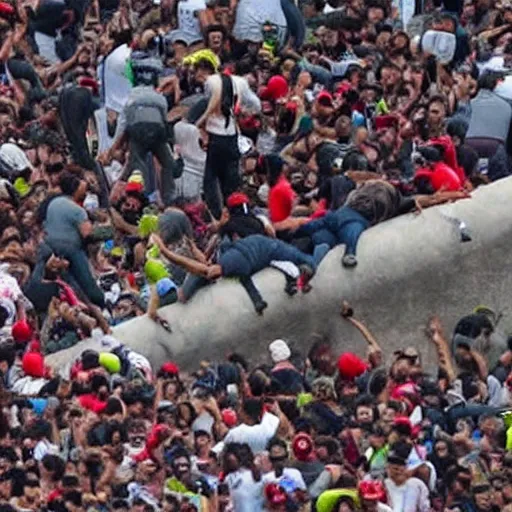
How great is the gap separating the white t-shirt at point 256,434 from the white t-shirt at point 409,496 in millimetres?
1157

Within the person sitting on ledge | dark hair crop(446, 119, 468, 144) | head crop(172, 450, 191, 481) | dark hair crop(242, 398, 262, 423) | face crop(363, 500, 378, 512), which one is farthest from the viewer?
dark hair crop(446, 119, 468, 144)

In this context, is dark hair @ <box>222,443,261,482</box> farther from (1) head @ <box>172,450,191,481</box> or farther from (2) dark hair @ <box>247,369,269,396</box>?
(2) dark hair @ <box>247,369,269,396</box>

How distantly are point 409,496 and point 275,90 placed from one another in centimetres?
827

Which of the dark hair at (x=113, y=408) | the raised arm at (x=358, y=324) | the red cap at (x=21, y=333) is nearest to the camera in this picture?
the dark hair at (x=113, y=408)

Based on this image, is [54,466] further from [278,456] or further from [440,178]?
[440,178]

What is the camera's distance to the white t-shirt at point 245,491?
2972 centimetres


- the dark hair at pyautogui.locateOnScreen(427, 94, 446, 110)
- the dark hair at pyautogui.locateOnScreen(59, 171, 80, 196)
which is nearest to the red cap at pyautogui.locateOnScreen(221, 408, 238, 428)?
the dark hair at pyautogui.locateOnScreen(59, 171, 80, 196)

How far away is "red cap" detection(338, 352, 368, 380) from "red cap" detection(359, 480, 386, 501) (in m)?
3.15

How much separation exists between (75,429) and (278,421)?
5.02ft

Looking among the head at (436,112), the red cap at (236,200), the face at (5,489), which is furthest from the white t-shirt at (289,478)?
the head at (436,112)

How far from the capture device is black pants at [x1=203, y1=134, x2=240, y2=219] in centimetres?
3494

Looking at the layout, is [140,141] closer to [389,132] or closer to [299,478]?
[389,132]

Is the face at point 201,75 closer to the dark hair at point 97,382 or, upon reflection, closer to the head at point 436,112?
the head at point 436,112

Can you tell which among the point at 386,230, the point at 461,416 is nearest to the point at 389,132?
the point at 386,230
